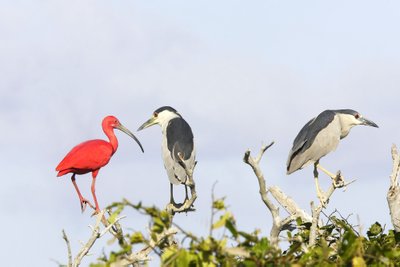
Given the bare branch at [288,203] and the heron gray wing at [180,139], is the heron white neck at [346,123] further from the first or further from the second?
the bare branch at [288,203]

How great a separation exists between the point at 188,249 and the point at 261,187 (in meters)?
4.56

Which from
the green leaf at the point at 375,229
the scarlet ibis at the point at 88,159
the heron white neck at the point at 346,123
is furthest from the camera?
the heron white neck at the point at 346,123

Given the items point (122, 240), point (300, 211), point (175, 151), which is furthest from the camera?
point (175, 151)

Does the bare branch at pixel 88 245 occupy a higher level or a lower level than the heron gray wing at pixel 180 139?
lower

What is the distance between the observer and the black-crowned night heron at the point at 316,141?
45.1ft

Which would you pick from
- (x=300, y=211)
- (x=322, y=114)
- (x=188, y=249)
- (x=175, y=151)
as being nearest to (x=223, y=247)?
(x=188, y=249)

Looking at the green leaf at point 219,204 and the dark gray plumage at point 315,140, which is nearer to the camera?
the green leaf at point 219,204

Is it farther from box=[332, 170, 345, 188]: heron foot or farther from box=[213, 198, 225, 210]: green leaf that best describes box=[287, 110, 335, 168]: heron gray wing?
box=[213, 198, 225, 210]: green leaf

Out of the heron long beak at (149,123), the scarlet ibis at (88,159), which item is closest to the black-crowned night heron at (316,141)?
the heron long beak at (149,123)

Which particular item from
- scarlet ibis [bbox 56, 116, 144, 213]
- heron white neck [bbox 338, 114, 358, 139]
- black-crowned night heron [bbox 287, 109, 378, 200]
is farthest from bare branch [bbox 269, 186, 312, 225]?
heron white neck [bbox 338, 114, 358, 139]

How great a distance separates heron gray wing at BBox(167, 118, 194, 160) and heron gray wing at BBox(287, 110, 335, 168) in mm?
1735

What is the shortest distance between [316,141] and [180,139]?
236cm

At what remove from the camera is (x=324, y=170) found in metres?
14.1

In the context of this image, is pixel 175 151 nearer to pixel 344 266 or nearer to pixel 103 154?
pixel 103 154
